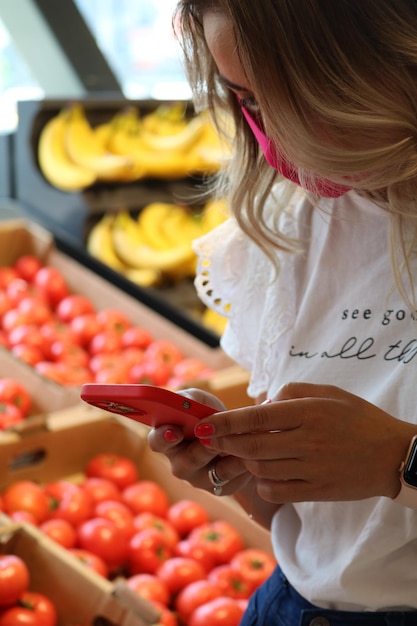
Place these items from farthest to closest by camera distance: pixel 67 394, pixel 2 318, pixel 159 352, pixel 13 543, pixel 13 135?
pixel 13 135 < pixel 2 318 < pixel 159 352 < pixel 67 394 < pixel 13 543

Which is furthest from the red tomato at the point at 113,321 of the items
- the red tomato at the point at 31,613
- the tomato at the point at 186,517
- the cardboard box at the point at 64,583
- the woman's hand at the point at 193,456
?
the woman's hand at the point at 193,456

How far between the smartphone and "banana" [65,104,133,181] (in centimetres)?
268

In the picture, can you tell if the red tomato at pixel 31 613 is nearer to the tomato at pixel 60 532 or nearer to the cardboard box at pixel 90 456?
the tomato at pixel 60 532

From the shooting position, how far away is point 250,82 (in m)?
1.00

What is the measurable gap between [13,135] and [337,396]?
2861mm

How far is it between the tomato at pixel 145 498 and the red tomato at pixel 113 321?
2.78 ft

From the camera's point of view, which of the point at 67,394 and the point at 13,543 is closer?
the point at 13,543

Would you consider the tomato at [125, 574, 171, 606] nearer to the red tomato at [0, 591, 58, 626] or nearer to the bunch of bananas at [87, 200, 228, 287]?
the red tomato at [0, 591, 58, 626]

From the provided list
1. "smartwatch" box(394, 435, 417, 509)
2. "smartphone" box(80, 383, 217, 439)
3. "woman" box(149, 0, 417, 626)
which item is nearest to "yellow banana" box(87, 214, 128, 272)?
"woman" box(149, 0, 417, 626)

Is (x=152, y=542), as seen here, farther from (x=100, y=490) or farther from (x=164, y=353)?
(x=164, y=353)

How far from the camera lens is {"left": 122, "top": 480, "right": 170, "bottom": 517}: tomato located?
7.36 feet

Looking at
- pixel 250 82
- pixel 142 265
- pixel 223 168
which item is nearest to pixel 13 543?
pixel 223 168

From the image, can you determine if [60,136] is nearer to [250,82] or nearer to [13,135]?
[13,135]

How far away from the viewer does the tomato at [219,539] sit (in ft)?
6.86
